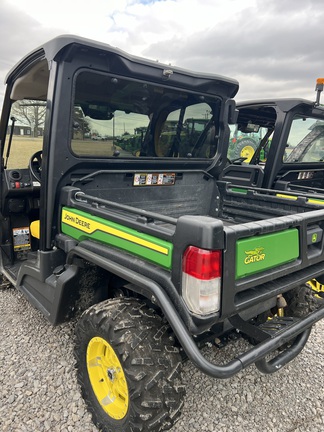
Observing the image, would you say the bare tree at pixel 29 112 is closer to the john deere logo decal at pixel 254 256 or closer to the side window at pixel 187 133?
the side window at pixel 187 133

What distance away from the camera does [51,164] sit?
2.43 meters

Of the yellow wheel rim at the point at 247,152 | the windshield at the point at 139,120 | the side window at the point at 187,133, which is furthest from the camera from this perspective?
the yellow wheel rim at the point at 247,152

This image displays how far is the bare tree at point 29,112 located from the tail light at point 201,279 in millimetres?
2104

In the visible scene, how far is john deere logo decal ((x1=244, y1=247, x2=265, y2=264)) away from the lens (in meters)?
1.69

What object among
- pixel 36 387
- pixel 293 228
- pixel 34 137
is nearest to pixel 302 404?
pixel 293 228

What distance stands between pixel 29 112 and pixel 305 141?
3.82 m

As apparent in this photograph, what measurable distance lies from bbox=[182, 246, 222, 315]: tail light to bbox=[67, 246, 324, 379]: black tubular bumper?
0.35 ft

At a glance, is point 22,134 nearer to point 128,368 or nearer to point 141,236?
point 141,236

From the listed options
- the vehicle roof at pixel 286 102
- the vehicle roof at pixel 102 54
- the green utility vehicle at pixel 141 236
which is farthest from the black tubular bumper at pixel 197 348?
the vehicle roof at pixel 286 102

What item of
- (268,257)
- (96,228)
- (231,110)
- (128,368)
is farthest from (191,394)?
(231,110)

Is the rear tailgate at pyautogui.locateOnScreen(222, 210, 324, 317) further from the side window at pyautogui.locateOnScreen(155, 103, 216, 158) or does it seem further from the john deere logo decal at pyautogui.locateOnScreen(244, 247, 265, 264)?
the side window at pyautogui.locateOnScreen(155, 103, 216, 158)

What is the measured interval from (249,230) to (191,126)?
1800mm

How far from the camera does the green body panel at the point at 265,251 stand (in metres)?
1.67

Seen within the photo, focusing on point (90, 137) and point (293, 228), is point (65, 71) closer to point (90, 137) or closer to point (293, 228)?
point (90, 137)
